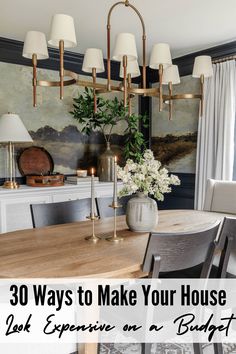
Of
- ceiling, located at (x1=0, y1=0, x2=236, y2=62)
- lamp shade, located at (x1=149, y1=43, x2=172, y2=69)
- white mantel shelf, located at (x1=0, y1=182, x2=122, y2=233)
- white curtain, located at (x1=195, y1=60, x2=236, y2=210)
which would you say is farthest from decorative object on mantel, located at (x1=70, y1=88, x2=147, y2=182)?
lamp shade, located at (x1=149, y1=43, x2=172, y2=69)

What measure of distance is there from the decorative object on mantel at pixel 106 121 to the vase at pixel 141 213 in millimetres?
2176

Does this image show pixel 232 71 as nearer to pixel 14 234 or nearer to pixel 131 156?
pixel 131 156

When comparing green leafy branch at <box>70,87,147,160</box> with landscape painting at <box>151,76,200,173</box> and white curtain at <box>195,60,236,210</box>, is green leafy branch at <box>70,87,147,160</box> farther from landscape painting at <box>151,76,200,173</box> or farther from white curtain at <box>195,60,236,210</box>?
white curtain at <box>195,60,236,210</box>

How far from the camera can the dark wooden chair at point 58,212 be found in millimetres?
2449

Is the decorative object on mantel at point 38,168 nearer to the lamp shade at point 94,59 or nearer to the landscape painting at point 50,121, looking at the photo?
the landscape painting at point 50,121

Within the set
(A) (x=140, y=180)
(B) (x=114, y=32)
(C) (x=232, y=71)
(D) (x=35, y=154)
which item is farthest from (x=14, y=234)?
(C) (x=232, y=71)

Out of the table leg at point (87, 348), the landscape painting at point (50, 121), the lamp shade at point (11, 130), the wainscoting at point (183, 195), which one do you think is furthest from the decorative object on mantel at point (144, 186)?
the wainscoting at point (183, 195)

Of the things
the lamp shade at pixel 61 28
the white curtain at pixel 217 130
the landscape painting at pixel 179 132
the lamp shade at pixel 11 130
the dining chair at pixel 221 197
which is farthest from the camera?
the landscape painting at pixel 179 132

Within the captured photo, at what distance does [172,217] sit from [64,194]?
5.43 ft

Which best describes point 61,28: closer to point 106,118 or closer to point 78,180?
point 78,180

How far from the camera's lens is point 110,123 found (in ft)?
14.8

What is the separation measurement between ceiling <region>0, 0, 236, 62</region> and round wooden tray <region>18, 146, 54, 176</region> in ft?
4.30

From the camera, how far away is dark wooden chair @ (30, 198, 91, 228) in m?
2.45

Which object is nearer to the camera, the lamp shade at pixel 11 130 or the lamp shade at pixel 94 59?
the lamp shade at pixel 94 59
